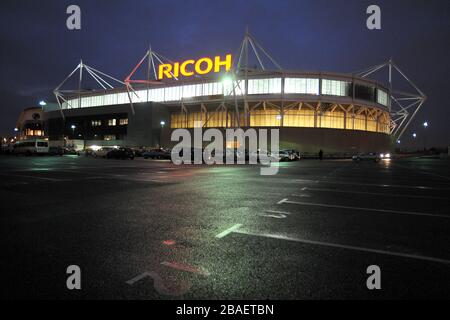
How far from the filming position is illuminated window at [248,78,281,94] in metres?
65.8

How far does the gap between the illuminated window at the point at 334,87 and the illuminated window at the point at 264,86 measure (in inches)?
381

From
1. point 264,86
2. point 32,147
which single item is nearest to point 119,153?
point 32,147

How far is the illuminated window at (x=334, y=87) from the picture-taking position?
6588 centimetres

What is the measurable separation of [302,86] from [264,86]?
786 cm

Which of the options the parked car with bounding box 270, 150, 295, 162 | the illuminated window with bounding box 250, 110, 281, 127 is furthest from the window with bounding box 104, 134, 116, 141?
the parked car with bounding box 270, 150, 295, 162

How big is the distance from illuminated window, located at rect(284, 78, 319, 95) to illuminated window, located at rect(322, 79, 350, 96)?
185 cm

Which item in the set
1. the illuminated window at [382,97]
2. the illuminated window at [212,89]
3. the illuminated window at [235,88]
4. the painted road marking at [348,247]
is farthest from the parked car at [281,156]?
the illuminated window at [382,97]

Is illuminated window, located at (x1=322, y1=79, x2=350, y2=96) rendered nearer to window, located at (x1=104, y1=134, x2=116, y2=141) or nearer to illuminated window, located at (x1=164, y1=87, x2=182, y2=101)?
illuminated window, located at (x1=164, y1=87, x2=182, y2=101)

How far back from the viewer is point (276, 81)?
65875 mm

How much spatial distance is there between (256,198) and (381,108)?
7352cm

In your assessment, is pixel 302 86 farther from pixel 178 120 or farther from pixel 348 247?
pixel 348 247

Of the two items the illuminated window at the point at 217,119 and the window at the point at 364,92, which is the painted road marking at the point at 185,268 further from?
the window at the point at 364,92

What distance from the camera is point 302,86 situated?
65.4m
